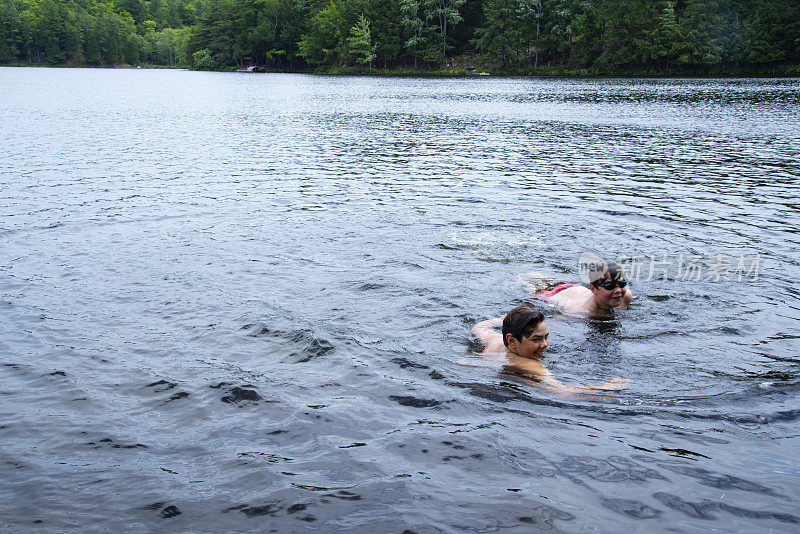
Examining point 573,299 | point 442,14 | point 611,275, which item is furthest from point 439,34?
point 611,275

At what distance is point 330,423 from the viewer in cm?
542

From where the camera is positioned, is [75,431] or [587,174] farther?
[587,174]

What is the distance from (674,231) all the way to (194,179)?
13.3m

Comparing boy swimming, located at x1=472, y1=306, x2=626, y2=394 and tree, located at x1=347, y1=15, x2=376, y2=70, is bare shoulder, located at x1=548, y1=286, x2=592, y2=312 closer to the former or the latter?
boy swimming, located at x1=472, y1=306, x2=626, y2=394

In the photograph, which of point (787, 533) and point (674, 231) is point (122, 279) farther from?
point (674, 231)

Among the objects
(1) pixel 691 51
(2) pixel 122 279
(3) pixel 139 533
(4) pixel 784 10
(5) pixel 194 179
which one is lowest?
(3) pixel 139 533

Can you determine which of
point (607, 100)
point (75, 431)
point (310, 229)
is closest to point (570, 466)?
point (75, 431)

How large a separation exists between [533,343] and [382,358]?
1732mm

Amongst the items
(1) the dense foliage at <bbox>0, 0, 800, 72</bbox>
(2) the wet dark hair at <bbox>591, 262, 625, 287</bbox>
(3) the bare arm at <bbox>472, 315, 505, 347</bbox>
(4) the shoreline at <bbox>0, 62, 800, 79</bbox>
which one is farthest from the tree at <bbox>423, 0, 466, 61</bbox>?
(3) the bare arm at <bbox>472, 315, 505, 347</bbox>

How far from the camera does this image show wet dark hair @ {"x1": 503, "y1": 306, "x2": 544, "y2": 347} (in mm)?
6406

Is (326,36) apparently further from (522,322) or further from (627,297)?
(522,322)

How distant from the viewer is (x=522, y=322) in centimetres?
644

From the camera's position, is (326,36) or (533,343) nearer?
(533,343)

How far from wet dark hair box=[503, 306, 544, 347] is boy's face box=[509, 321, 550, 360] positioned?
38 millimetres
